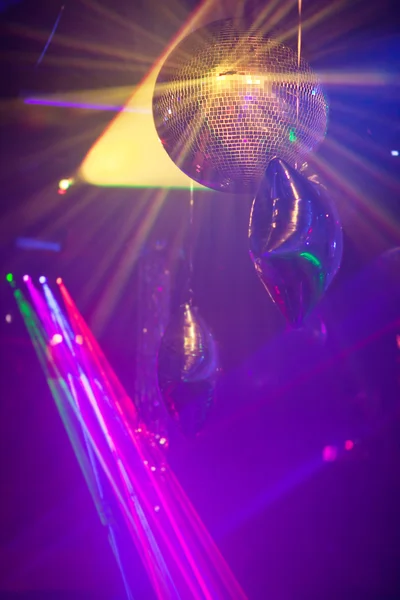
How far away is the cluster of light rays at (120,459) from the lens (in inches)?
147

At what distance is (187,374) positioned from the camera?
5.71ft

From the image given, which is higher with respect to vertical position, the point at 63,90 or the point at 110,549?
the point at 63,90

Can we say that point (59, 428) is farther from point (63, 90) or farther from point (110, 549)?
point (63, 90)

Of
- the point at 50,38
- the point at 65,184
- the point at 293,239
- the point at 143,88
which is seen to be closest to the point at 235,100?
the point at 293,239

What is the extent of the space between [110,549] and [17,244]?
9.03 ft

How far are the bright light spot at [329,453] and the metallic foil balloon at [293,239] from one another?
9.25 ft

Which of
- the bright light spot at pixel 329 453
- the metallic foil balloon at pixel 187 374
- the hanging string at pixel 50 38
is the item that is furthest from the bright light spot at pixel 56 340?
the metallic foil balloon at pixel 187 374

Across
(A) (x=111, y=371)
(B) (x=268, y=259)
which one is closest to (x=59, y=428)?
(A) (x=111, y=371)

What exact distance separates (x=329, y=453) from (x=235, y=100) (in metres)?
3.08

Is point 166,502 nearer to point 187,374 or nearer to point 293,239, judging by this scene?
point 187,374

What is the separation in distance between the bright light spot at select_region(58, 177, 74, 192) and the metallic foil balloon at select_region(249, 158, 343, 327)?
10.7 feet

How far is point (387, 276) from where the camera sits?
240cm

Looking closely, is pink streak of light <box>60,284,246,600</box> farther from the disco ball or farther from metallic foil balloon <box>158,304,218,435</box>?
the disco ball

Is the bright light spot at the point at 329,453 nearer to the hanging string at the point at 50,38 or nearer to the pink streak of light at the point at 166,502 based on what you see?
the pink streak of light at the point at 166,502
